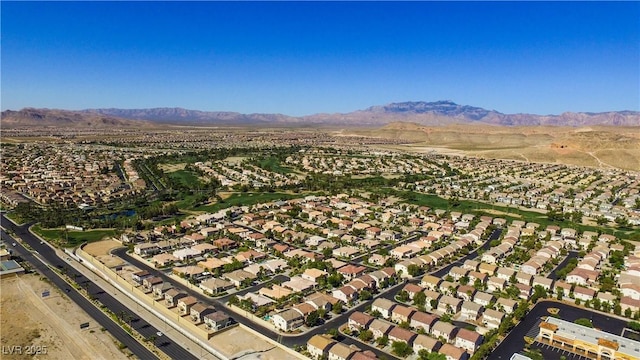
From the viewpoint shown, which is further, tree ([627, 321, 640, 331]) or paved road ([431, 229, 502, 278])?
paved road ([431, 229, 502, 278])

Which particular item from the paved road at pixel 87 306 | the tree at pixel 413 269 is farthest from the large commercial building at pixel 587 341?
the paved road at pixel 87 306

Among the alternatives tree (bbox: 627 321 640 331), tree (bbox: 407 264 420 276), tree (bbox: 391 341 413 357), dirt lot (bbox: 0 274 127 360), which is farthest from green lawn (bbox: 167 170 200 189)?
tree (bbox: 627 321 640 331)

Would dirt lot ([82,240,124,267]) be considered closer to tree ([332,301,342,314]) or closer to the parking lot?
tree ([332,301,342,314])

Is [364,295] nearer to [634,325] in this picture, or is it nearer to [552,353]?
[552,353]

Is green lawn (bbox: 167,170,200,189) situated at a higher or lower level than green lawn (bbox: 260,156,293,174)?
lower

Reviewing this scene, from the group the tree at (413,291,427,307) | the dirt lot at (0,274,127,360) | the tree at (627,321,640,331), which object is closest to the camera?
the dirt lot at (0,274,127,360)

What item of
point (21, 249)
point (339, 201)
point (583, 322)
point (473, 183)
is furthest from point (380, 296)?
point (473, 183)

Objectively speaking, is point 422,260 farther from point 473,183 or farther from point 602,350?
point 473,183
